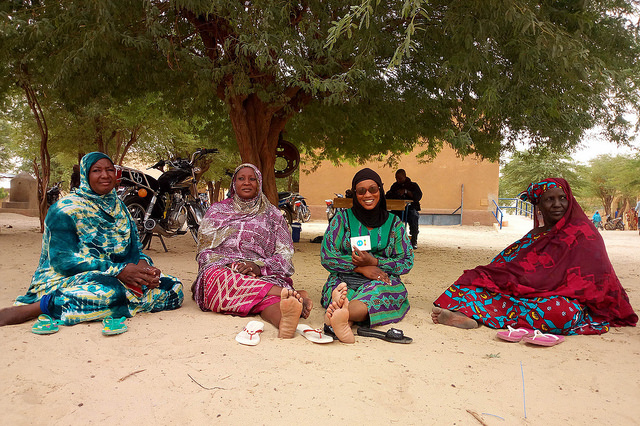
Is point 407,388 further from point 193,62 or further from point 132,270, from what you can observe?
point 193,62

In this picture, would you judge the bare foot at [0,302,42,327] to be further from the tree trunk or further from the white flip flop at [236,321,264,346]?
the tree trunk

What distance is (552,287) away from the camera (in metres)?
3.90

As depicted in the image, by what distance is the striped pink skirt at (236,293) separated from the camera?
12.9 ft

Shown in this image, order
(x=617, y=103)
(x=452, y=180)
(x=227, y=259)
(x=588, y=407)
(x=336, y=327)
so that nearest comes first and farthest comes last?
1. (x=588, y=407)
2. (x=336, y=327)
3. (x=227, y=259)
4. (x=617, y=103)
5. (x=452, y=180)

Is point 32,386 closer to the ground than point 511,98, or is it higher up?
closer to the ground

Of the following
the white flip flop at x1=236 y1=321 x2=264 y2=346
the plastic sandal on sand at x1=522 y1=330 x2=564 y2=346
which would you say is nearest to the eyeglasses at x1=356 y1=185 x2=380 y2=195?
the white flip flop at x1=236 y1=321 x2=264 y2=346

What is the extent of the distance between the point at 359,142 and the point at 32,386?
873cm

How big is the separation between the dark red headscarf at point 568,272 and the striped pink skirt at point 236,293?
5.68ft

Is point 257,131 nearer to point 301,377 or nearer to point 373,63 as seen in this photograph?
point 373,63

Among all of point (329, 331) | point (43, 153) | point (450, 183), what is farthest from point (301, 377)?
point (450, 183)

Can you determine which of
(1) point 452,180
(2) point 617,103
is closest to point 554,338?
(2) point 617,103

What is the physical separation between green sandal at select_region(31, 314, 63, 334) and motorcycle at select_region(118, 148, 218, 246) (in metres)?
4.06

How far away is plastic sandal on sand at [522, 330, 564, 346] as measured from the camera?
3441 mm

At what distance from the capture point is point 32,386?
8.23 ft
